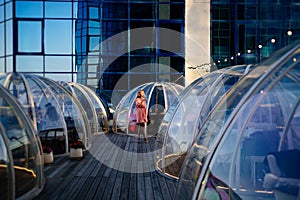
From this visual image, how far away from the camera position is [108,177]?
7617mm

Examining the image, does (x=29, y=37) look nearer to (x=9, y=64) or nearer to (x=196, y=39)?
(x=9, y=64)

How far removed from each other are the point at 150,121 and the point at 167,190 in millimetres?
7523

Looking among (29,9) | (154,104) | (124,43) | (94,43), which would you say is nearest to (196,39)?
(124,43)

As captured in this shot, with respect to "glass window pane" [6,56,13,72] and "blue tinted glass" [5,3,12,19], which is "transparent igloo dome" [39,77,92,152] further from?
"blue tinted glass" [5,3,12,19]

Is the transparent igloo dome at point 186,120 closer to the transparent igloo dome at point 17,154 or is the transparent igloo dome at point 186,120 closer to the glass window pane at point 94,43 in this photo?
the transparent igloo dome at point 17,154

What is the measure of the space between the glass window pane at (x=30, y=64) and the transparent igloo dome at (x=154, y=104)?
10.4m

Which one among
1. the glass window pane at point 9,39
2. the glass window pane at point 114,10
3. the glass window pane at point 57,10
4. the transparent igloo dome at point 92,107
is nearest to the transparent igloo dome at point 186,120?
the transparent igloo dome at point 92,107

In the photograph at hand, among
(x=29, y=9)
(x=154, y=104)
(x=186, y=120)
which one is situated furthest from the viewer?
(x=29, y=9)

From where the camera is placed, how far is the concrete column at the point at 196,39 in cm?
2297

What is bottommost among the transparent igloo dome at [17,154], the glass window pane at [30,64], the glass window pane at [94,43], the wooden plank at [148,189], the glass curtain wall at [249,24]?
the wooden plank at [148,189]

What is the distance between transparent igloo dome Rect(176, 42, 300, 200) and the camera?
3.53 m

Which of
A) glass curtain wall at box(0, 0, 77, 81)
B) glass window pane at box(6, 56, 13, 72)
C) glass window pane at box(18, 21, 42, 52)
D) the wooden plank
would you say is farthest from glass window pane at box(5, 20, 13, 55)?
the wooden plank

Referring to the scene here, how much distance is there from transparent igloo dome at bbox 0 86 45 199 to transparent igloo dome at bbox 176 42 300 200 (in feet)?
8.61

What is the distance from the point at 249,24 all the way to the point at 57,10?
42.3 feet
